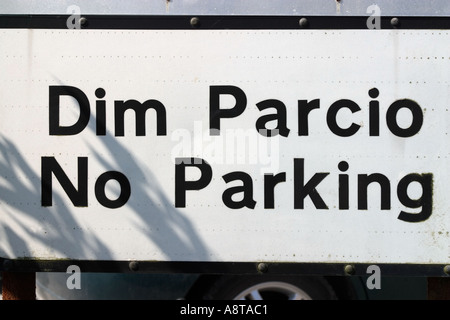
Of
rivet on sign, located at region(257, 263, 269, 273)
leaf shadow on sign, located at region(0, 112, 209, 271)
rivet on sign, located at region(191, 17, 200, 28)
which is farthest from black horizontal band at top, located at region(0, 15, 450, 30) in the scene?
rivet on sign, located at region(257, 263, 269, 273)

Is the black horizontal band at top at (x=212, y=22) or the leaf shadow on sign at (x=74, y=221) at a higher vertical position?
the black horizontal band at top at (x=212, y=22)

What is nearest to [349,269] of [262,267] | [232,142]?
[262,267]

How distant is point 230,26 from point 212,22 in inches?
2.9

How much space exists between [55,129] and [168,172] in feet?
1.60

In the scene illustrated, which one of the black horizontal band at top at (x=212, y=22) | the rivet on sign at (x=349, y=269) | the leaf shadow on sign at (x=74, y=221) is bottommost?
the rivet on sign at (x=349, y=269)

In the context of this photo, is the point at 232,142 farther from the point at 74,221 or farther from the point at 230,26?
the point at 74,221

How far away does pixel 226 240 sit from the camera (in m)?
2.50

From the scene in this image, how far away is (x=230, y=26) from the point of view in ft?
8.14

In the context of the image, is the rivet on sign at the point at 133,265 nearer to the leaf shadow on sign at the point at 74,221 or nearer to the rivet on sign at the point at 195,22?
the leaf shadow on sign at the point at 74,221

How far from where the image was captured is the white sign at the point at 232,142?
2465 mm

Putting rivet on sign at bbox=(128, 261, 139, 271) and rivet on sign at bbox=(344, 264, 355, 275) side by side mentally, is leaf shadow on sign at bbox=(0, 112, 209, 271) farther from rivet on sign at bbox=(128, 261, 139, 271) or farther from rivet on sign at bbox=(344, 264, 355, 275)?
rivet on sign at bbox=(344, 264, 355, 275)

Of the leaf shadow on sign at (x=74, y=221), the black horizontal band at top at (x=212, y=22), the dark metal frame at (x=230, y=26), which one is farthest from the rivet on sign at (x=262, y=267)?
the black horizontal band at top at (x=212, y=22)
